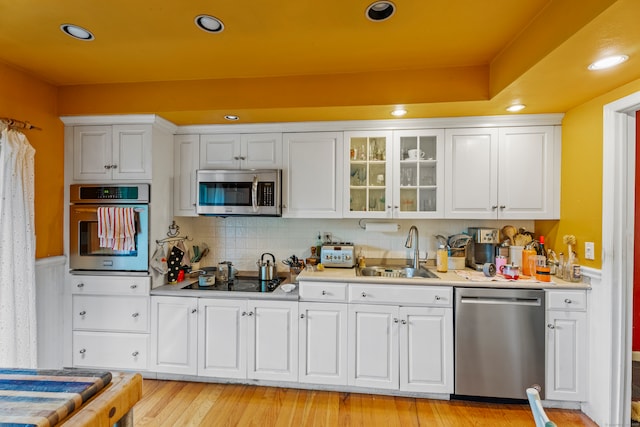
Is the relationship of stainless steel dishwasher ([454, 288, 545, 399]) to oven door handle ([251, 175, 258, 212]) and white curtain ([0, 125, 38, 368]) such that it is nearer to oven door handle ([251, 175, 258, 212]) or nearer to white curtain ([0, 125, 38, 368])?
oven door handle ([251, 175, 258, 212])

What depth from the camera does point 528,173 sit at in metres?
2.48

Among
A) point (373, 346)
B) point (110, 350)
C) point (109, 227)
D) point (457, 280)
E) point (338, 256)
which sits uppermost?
point (109, 227)

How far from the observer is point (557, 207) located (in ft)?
8.05

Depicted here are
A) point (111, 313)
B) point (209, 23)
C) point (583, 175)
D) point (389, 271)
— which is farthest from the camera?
point (389, 271)

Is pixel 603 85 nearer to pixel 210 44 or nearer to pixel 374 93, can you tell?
pixel 374 93

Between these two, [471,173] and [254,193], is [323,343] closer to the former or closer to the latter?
[254,193]

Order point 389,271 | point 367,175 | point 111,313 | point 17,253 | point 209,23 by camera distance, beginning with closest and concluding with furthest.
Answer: point 209,23
point 17,253
point 111,313
point 367,175
point 389,271

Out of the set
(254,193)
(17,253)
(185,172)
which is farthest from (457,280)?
(17,253)

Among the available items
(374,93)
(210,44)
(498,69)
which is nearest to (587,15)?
(498,69)

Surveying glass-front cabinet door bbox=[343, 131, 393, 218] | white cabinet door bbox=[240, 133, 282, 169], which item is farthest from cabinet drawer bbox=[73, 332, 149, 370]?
glass-front cabinet door bbox=[343, 131, 393, 218]

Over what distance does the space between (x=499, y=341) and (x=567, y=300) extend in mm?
547

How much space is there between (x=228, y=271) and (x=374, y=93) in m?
1.96

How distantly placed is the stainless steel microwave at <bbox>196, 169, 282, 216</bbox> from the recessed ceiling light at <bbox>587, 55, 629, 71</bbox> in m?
2.11

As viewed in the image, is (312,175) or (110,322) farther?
(312,175)
